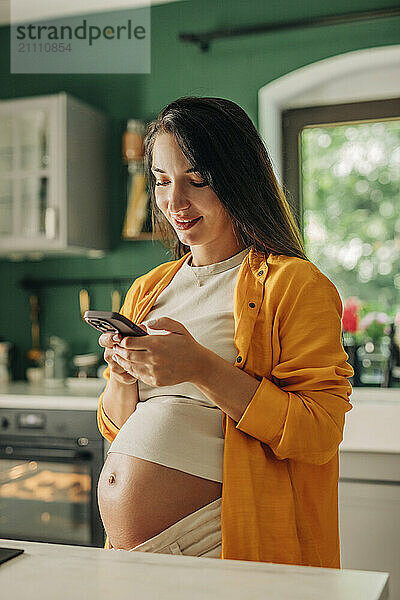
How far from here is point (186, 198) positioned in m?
1.31

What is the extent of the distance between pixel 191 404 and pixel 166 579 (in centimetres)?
45

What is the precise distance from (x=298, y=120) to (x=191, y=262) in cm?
189

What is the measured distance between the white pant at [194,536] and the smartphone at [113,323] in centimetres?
33

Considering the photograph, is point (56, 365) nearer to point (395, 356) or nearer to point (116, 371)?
point (395, 356)

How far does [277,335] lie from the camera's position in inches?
48.9

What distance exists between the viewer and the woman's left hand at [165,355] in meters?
1.12

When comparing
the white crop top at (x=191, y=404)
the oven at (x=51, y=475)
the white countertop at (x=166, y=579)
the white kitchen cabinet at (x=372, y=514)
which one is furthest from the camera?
the oven at (x=51, y=475)

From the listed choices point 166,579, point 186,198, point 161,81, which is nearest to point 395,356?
point 161,81

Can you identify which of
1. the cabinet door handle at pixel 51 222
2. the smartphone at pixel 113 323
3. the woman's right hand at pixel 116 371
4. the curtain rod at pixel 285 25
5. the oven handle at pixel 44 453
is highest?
the curtain rod at pixel 285 25

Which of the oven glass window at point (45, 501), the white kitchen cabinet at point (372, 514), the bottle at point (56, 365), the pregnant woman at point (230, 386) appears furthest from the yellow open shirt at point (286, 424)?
the bottle at point (56, 365)

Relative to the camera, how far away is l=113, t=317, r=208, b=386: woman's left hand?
112 centimetres

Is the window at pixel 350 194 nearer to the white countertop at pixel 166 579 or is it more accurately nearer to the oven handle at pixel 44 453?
the oven handle at pixel 44 453

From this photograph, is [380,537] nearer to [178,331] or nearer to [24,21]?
[178,331]

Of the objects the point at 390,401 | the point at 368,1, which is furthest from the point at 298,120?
the point at 390,401
